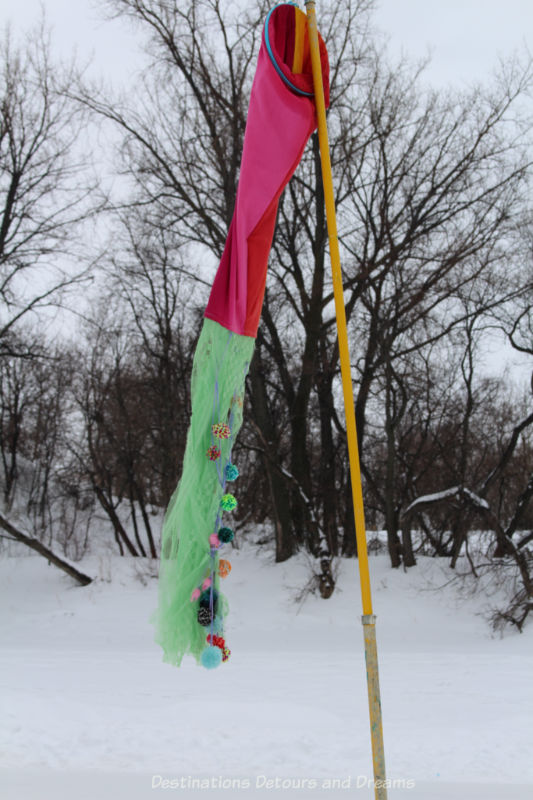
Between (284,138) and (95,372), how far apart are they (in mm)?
17287

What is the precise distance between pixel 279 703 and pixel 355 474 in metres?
3.63

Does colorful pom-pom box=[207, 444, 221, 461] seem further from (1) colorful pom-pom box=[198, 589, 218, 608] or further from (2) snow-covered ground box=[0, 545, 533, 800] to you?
(2) snow-covered ground box=[0, 545, 533, 800]

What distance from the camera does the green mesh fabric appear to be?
9.37ft

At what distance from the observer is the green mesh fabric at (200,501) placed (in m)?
2.86

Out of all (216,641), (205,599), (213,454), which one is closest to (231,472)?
(213,454)

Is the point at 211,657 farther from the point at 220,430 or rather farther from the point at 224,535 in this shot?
the point at 220,430

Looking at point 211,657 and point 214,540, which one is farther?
point 214,540

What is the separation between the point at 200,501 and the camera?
293 centimetres

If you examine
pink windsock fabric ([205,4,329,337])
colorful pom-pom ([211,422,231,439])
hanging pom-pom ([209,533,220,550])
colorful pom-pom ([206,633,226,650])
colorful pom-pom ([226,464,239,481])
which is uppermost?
pink windsock fabric ([205,4,329,337])

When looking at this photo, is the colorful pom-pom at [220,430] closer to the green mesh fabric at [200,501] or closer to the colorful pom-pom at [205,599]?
the green mesh fabric at [200,501]

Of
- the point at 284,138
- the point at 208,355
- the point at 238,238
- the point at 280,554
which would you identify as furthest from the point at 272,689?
the point at 280,554

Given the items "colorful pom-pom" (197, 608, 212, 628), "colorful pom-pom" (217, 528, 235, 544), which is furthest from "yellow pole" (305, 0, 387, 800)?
"colorful pom-pom" (197, 608, 212, 628)

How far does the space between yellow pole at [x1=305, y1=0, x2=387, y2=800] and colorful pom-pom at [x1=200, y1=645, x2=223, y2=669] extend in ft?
2.06

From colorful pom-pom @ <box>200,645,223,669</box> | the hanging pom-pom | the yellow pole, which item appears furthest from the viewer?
the hanging pom-pom
